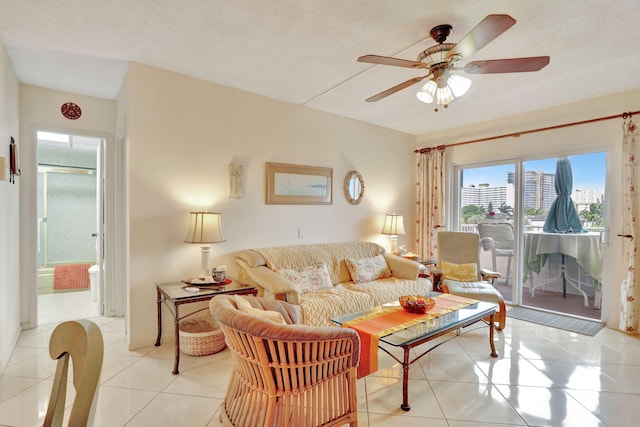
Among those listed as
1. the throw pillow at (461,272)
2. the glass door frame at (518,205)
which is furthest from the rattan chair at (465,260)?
the glass door frame at (518,205)

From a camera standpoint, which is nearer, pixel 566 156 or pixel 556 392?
pixel 556 392

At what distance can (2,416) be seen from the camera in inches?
77.6

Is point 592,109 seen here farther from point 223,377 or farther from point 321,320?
point 223,377

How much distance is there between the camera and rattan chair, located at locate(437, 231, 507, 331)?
344 cm

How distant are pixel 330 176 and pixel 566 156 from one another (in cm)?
291

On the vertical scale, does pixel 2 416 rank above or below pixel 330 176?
below

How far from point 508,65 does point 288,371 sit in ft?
7.17

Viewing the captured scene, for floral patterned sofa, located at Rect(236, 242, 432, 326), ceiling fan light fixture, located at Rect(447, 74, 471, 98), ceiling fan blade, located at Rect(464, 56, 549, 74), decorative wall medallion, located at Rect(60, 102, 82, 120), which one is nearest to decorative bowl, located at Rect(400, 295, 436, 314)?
floral patterned sofa, located at Rect(236, 242, 432, 326)

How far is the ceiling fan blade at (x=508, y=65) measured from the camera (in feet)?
6.39

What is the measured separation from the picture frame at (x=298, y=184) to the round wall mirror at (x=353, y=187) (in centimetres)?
28

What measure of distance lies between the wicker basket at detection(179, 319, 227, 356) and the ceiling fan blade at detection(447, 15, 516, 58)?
2803mm

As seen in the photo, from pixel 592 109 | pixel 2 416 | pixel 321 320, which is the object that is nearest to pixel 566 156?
pixel 592 109

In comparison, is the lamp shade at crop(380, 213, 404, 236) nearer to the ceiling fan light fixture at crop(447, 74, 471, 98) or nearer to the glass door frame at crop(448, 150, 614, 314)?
the glass door frame at crop(448, 150, 614, 314)

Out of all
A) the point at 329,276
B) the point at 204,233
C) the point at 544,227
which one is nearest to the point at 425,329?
the point at 329,276
